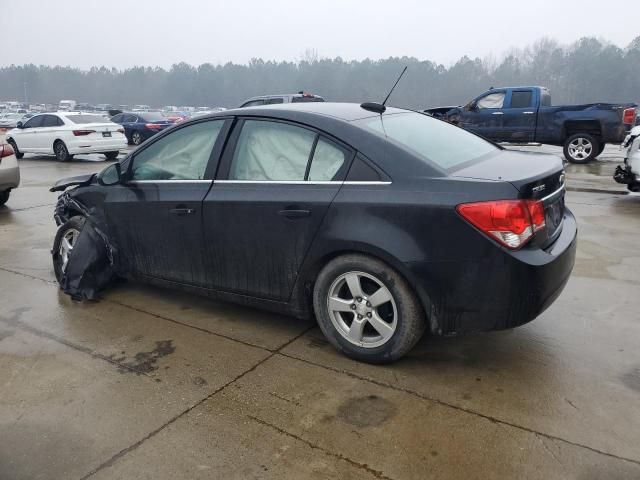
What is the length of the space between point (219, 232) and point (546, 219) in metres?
2.05

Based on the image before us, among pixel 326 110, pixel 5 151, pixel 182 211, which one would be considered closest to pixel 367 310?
pixel 326 110

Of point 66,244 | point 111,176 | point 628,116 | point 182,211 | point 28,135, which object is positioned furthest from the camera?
point 28,135

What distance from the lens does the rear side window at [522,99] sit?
584 inches

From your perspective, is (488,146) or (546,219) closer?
(546,219)

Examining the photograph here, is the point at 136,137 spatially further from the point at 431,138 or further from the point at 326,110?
the point at 431,138

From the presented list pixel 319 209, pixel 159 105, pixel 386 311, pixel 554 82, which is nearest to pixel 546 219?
pixel 386 311

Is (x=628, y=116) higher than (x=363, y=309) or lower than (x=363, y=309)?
higher

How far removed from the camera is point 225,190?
12.3 ft

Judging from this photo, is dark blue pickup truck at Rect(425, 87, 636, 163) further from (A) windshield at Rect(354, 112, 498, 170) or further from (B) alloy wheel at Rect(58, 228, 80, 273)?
(B) alloy wheel at Rect(58, 228, 80, 273)

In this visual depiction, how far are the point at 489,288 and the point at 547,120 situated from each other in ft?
42.0

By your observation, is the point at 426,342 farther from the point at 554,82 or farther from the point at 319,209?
the point at 554,82

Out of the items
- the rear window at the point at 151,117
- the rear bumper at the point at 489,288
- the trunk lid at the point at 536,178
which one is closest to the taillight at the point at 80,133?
the rear window at the point at 151,117

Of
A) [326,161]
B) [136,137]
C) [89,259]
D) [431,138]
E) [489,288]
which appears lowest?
[136,137]

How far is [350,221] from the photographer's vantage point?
3.22 metres
